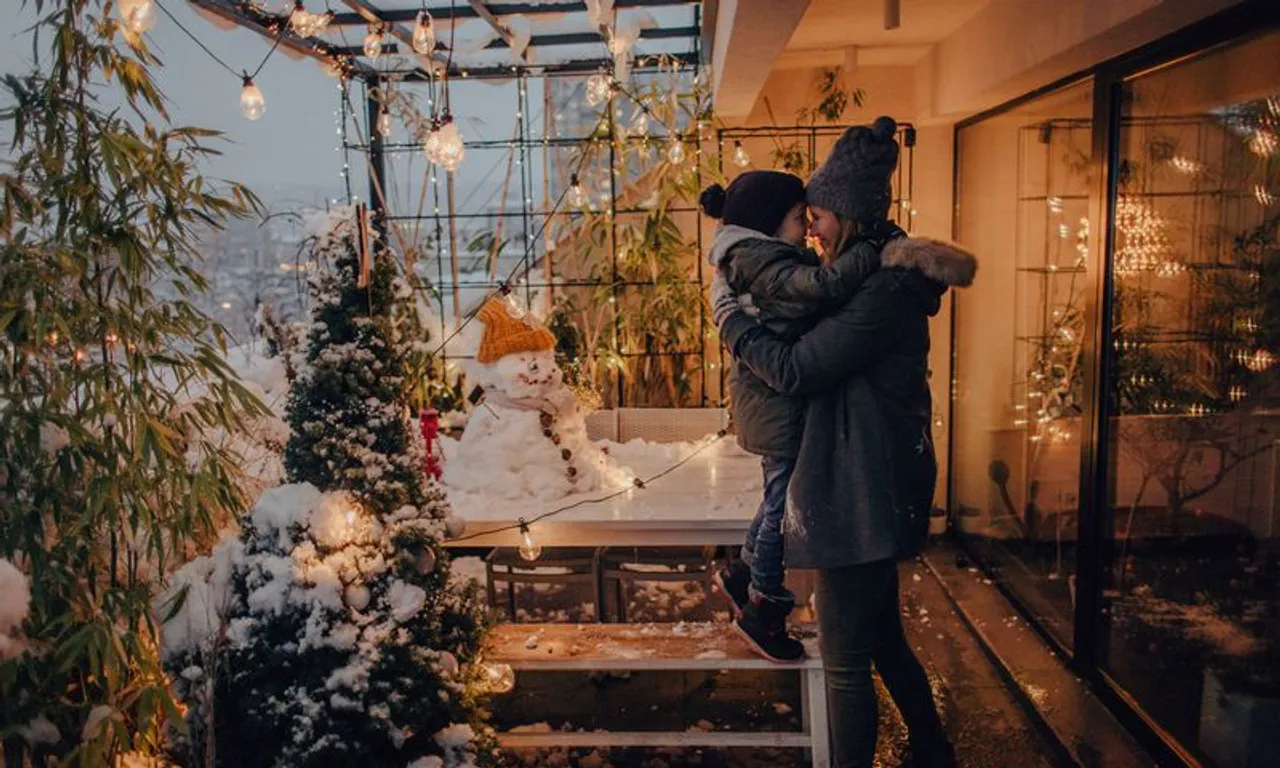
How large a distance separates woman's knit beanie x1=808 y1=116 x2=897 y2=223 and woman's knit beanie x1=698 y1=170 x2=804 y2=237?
0.37 ft

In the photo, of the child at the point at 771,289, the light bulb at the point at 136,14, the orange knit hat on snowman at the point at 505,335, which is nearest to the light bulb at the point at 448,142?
the orange knit hat on snowman at the point at 505,335

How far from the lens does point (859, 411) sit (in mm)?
2379

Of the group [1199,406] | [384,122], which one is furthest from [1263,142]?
[384,122]

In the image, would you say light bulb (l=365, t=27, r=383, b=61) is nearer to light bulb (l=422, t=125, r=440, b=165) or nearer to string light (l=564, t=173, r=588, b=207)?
light bulb (l=422, t=125, r=440, b=165)

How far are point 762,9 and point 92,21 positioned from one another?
5.56 feet

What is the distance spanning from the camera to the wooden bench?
2.87m

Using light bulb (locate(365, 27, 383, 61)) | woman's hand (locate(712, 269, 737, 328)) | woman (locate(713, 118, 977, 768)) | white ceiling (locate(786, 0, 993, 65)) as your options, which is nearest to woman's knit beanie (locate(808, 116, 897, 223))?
woman (locate(713, 118, 977, 768))

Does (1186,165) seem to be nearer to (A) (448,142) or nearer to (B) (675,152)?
(A) (448,142)

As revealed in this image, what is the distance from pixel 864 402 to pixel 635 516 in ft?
4.10

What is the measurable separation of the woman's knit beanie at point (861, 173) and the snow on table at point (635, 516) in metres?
1.30

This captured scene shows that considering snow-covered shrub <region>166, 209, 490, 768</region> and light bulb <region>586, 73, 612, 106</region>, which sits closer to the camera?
snow-covered shrub <region>166, 209, 490, 768</region>

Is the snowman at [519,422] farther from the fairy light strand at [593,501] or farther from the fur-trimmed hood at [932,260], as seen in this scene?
the fur-trimmed hood at [932,260]

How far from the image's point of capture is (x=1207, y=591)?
281cm

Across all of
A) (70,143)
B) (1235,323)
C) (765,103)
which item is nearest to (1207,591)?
(1235,323)
